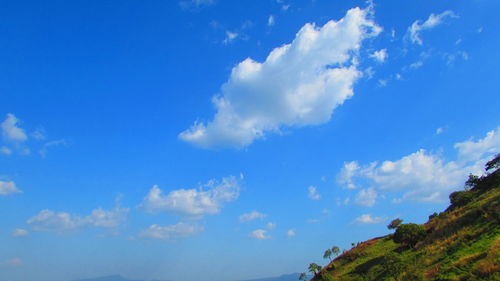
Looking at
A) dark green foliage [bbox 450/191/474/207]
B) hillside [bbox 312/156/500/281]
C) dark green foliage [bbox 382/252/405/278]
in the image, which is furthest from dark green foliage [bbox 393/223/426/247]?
dark green foliage [bbox 450/191/474/207]

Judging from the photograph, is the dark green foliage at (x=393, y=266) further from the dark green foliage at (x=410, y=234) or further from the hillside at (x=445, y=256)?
the dark green foliage at (x=410, y=234)

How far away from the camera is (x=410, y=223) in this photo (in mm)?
56969

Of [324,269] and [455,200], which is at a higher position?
[455,200]

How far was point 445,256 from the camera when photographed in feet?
128

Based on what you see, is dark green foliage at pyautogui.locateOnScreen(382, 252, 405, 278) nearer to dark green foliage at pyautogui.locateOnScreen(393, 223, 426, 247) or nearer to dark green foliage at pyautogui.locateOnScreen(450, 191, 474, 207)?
dark green foliage at pyautogui.locateOnScreen(393, 223, 426, 247)

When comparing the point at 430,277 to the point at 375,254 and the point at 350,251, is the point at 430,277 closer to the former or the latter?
the point at 375,254

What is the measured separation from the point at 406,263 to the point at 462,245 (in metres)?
7.37

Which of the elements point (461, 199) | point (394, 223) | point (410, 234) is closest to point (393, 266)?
point (410, 234)

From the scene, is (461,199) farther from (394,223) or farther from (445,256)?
(445,256)

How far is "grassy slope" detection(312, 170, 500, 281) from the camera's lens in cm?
3172

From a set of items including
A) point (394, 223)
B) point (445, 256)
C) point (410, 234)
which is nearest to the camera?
point (445, 256)

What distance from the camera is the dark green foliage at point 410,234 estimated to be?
5441 cm

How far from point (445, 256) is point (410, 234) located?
53.5 ft

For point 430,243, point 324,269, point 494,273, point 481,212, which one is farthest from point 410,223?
point 494,273
